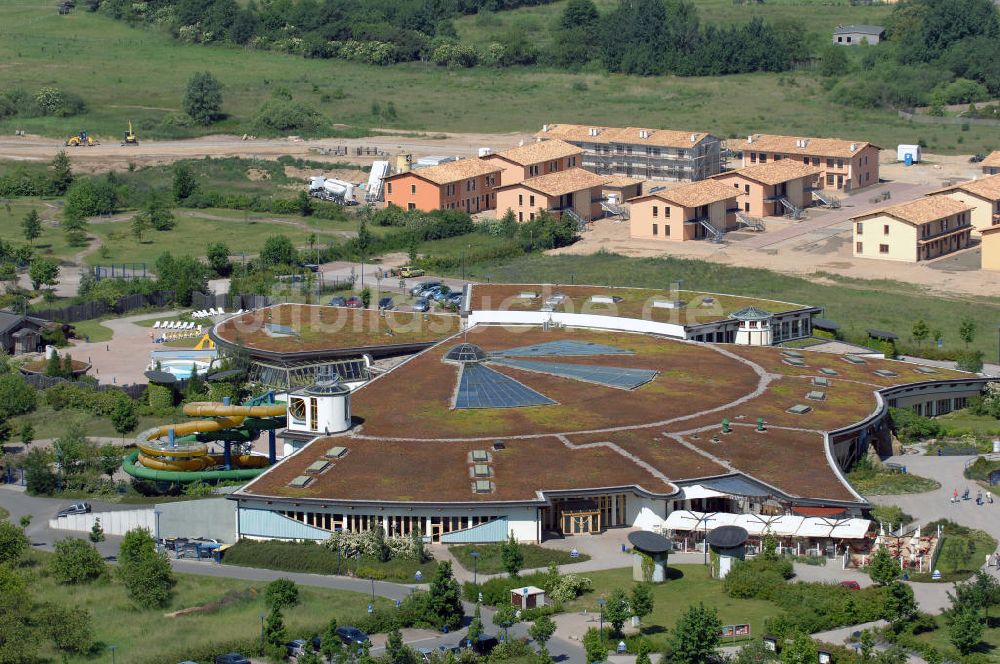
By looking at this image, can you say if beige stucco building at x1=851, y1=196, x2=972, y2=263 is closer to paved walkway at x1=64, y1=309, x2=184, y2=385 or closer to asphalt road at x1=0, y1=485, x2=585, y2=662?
paved walkway at x1=64, y1=309, x2=184, y2=385

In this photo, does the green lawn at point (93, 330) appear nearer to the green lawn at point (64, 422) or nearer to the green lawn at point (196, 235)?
the green lawn at point (196, 235)

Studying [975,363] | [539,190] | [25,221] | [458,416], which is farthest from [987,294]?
[25,221]

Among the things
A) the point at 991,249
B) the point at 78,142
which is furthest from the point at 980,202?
the point at 78,142

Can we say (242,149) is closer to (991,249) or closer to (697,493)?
(991,249)

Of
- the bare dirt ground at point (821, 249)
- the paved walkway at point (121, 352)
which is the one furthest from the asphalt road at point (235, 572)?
the bare dirt ground at point (821, 249)

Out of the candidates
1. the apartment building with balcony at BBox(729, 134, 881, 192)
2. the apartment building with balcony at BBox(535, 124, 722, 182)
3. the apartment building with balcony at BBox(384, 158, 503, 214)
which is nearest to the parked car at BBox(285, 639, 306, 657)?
the apartment building with balcony at BBox(384, 158, 503, 214)
